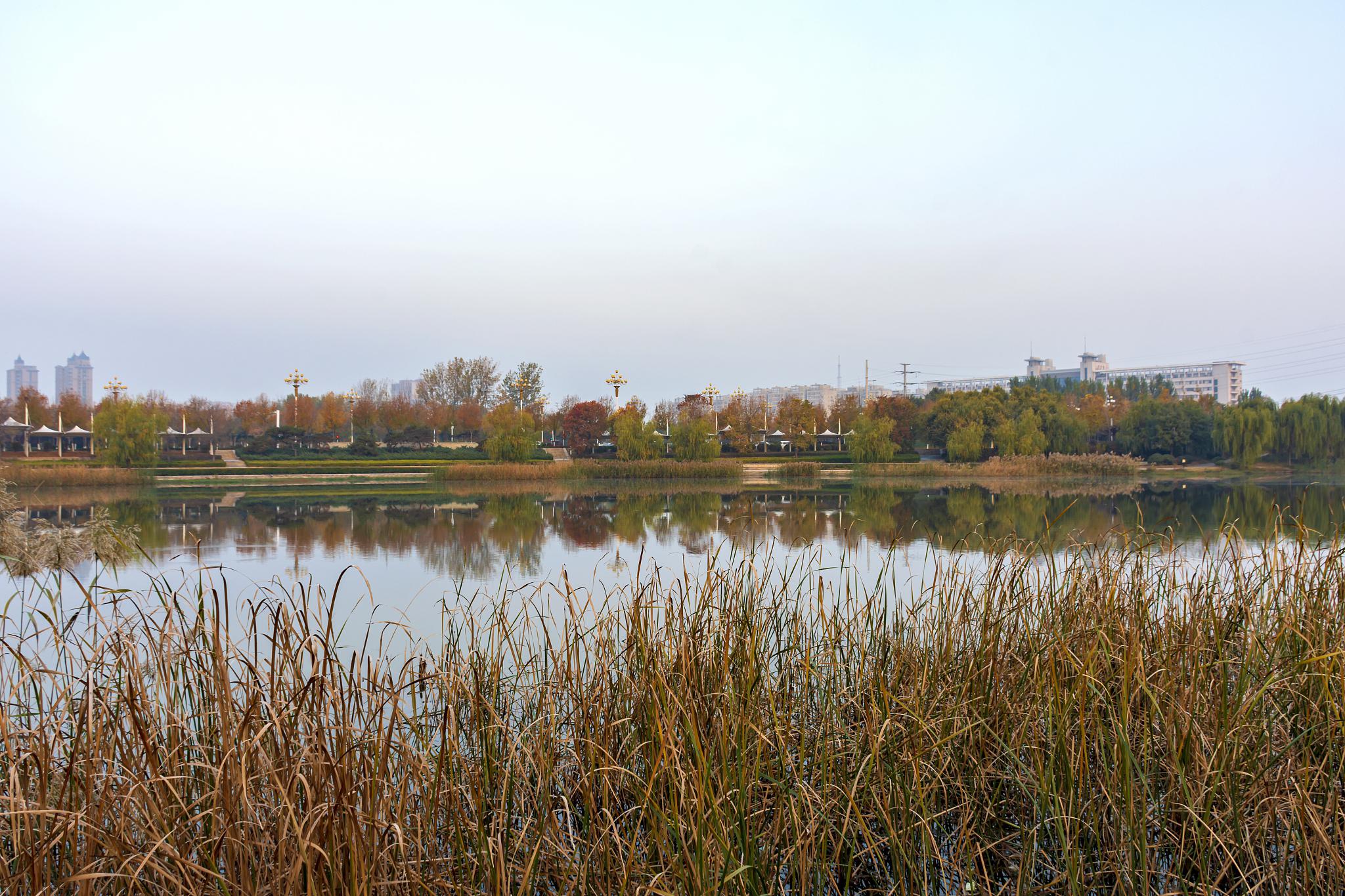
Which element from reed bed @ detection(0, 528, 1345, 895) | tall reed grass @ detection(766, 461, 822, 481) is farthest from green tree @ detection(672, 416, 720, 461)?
reed bed @ detection(0, 528, 1345, 895)

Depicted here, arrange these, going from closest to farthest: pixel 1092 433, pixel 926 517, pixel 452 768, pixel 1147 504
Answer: pixel 452 768 → pixel 926 517 → pixel 1147 504 → pixel 1092 433

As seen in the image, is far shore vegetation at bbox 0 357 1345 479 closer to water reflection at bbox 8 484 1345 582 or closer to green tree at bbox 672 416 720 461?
green tree at bbox 672 416 720 461

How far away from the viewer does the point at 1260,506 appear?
1773 centimetres

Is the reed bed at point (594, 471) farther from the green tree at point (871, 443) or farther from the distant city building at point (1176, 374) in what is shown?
the distant city building at point (1176, 374)

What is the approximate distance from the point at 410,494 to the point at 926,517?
53.8ft

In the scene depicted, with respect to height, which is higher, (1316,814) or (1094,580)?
(1094,580)

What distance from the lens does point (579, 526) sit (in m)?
16.4

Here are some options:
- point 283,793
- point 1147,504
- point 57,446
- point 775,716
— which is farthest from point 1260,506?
point 57,446

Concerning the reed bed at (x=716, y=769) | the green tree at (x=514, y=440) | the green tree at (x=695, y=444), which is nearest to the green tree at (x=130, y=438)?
the green tree at (x=514, y=440)

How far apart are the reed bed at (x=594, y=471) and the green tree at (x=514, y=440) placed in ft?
7.01

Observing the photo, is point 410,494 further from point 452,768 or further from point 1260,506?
point 452,768

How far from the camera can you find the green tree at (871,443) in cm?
3731

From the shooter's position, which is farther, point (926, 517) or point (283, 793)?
point (926, 517)

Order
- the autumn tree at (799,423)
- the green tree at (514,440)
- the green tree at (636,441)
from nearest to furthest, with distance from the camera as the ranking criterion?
the green tree at (514,440)
the green tree at (636,441)
the autumn tree at (799,423)
